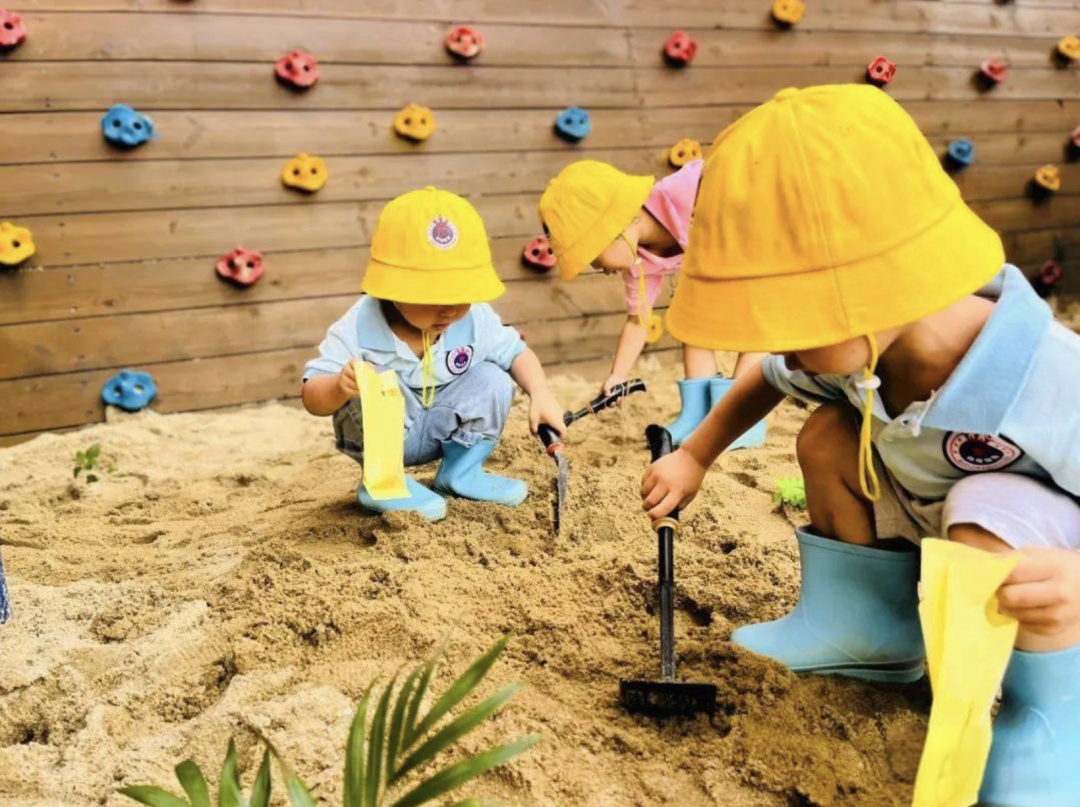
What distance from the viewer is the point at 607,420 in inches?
118

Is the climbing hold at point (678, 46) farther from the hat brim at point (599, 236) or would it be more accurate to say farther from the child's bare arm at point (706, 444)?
the child's bare arm at point (706, 444)

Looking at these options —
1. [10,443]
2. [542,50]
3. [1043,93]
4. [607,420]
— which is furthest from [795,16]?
Result: [10,443]

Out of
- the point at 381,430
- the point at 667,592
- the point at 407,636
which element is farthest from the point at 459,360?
the point at 667,592

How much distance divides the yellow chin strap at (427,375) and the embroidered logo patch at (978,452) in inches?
47.6

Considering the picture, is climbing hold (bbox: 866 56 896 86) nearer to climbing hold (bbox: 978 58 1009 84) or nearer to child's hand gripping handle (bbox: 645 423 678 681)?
climbing hold (bbox: 978 58 1009 84)

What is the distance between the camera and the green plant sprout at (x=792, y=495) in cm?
211

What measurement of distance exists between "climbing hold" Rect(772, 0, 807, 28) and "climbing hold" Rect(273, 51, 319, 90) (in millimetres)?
1944

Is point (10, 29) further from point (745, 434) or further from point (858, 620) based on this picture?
point (858, 620)

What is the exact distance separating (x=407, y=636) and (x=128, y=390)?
6.71ft

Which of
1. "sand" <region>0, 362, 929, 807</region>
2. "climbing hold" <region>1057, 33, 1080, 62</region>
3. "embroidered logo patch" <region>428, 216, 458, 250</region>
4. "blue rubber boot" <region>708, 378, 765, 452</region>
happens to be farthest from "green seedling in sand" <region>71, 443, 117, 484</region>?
"climbing hold" <region>1057, 33, 1080, 62</region>

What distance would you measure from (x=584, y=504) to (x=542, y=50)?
7.26 feet

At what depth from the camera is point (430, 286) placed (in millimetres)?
2049

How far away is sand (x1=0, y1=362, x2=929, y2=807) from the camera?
123cm

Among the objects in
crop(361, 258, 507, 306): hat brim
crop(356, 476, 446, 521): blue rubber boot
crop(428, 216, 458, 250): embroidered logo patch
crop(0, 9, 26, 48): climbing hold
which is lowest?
crop(356, 476, 446, 521): blue rubber boot
